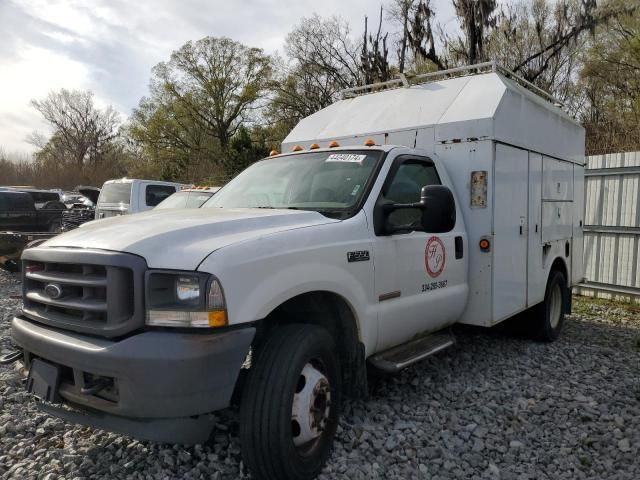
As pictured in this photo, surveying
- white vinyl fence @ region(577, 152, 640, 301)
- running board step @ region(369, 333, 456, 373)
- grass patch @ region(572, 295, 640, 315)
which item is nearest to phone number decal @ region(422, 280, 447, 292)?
running board step @ region(369, 333, 456, 373)

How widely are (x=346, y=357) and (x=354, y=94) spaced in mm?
4151

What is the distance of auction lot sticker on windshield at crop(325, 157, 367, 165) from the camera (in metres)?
3.96

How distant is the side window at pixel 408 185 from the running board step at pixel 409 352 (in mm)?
971

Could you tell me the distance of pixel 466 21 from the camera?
786 inches

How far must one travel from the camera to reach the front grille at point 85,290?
250 cm

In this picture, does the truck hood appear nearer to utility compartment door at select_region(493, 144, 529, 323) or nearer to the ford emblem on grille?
the ford emblem on grille

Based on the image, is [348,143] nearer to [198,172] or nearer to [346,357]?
[346,357]

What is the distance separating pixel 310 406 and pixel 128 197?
36.2ft

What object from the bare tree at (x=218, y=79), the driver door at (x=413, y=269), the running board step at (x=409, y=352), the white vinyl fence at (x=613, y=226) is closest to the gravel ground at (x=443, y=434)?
the running board step at (x=409, y=352)

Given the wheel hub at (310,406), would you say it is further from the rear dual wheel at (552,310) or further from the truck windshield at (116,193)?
the truck windshield at (116,193)

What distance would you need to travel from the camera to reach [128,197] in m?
12.7

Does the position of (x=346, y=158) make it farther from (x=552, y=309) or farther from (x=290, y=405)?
(x=552, y=309)

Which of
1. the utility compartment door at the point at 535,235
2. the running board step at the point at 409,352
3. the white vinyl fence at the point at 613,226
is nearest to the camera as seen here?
the running board step at the point at 409,352

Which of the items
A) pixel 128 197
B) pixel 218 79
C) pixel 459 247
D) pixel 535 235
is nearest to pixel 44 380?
pixel 459 247
